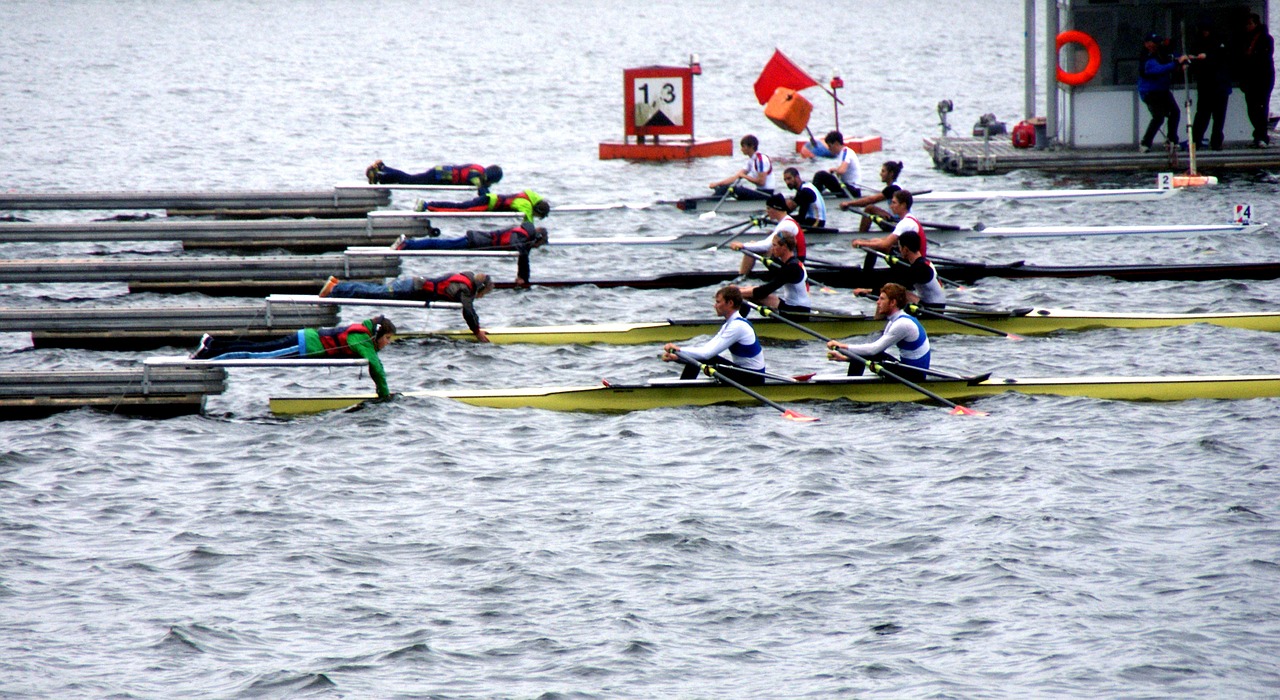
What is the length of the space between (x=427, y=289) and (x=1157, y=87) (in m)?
15.7

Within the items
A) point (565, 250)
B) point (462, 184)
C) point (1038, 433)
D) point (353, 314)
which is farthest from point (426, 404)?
point (462, 184)

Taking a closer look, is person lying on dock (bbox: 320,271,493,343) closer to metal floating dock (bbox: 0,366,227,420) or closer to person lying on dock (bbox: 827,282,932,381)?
metal floating dock (bbox: 0,366,227,420)

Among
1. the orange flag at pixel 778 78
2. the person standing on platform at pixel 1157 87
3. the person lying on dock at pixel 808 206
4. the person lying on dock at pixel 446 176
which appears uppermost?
the orange flag at pixel 778 78

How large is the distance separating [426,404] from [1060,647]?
7445 mm

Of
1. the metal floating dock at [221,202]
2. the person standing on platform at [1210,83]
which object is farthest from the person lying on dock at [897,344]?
the person standing on platform at [1210,83]

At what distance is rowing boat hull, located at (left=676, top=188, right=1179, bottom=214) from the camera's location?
2492 centimetres

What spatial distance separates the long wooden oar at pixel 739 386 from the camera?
14633 mm

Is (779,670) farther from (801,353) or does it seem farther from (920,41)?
(920,41)

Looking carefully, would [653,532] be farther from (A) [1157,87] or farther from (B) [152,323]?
(A) [1157,87]

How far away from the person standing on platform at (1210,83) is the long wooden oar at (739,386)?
48.5ft

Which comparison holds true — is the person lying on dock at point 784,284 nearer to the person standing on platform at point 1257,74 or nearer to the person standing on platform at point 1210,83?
the person standing on platform at point 1210,83

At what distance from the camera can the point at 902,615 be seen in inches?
412

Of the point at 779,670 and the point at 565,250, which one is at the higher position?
the point at 565,250

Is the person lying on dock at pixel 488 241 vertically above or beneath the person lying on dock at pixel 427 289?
above
